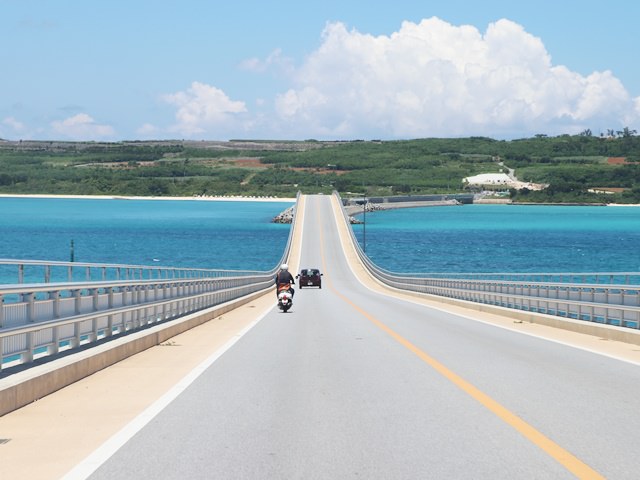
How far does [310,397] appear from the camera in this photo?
12109mm

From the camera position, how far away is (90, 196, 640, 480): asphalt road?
8.23 m

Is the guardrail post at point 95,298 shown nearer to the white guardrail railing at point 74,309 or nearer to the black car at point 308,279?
the white guardrail railing at point 74,309

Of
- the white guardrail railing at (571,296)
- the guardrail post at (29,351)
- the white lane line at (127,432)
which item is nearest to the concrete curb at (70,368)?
the guardrail post at (29,351)

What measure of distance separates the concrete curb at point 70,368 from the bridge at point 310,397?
41mm

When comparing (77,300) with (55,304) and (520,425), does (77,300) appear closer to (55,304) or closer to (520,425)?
(55,304)

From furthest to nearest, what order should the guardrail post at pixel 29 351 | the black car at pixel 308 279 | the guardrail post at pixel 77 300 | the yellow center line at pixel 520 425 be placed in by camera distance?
the black car at pixel 308 279 < the guardrail post at pixel 77 300 < the guardrail post at pixel 29 351 < the yellow center line at pixel 520 425

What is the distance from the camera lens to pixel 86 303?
15.6m

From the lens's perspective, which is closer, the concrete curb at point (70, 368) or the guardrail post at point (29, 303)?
the concrete curb at point (70, 368)

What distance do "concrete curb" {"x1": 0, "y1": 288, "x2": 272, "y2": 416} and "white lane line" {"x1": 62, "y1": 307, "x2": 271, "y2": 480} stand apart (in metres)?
1.29

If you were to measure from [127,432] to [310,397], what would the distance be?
286 centimetres

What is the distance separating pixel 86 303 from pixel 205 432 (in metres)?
6.34

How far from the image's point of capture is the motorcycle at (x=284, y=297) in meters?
34.8

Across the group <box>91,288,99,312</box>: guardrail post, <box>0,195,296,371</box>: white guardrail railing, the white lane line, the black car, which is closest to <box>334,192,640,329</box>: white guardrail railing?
<box>0,195,296,371</box>: white guardrail railing

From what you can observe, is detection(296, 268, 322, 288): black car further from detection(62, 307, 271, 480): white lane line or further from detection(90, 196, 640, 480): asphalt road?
detection(62, 307, 271, 480): white lane line
